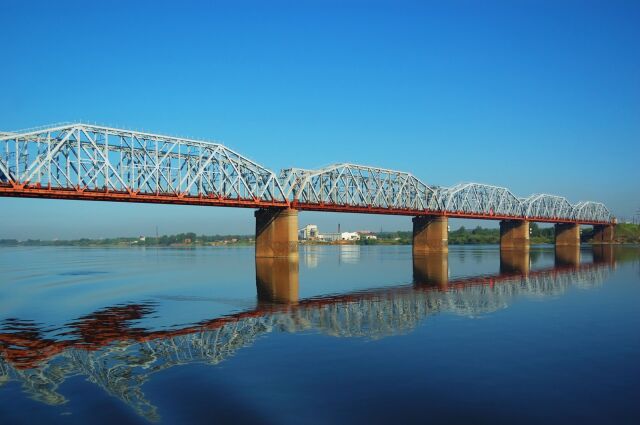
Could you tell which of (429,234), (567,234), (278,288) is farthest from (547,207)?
(278,288)

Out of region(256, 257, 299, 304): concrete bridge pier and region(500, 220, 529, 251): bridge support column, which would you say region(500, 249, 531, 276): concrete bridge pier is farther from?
region(500, 220, 529, 251): bridge support column

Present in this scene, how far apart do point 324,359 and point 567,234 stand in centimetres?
17788

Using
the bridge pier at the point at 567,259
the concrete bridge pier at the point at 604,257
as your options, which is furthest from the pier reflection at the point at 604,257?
the bridge pier at the point at 567,259

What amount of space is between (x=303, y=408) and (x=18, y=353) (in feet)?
41.8

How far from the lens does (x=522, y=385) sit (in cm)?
1441

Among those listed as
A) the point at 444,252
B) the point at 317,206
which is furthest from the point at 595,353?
the point at 444,252

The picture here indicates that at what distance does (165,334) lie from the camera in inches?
890

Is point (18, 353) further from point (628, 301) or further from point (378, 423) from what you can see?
point (628, 301)

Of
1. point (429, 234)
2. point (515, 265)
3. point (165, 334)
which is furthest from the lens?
point (429, 234)

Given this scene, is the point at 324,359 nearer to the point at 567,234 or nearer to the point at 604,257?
the point at 604,257

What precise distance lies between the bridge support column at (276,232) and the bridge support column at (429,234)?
136 feet

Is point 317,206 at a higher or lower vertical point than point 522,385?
higher

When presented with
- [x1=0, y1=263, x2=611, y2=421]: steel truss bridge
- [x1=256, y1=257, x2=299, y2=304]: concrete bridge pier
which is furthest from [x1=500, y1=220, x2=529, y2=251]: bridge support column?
[x1=0, y1=263, x2=611, y2=421]: steel truss bridge

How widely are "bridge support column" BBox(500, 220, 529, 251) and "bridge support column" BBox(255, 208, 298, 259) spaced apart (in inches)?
3229
